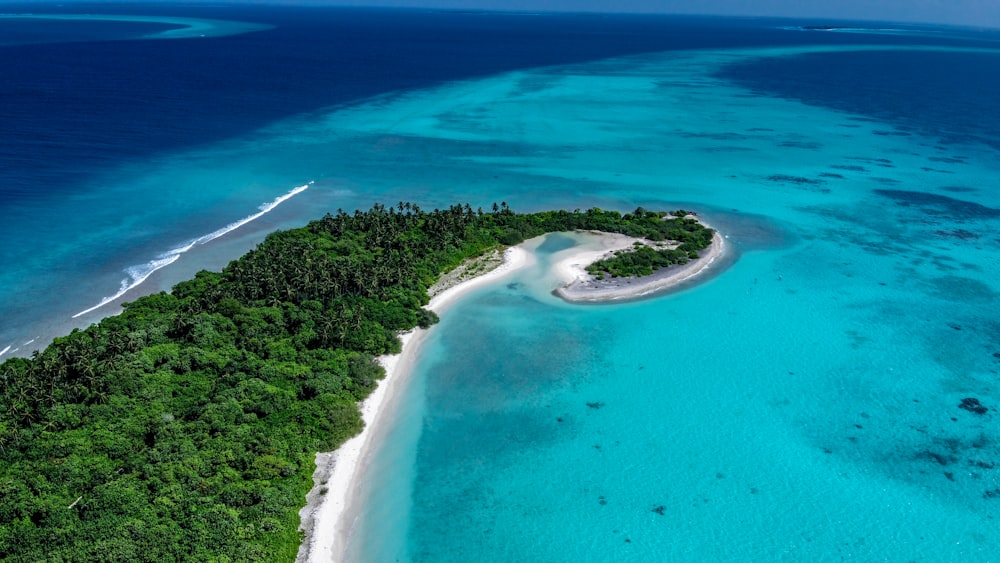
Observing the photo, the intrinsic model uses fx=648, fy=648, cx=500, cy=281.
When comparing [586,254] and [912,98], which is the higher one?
[912,98]

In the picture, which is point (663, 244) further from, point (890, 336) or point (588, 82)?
point (588, 82)

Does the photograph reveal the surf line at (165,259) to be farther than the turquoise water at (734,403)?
Yes

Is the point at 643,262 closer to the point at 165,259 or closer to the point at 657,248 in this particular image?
the point at 657,248

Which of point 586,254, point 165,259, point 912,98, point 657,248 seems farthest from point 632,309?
point 912,98

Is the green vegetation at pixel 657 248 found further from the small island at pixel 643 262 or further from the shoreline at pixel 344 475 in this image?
the shoreline at pixel 344 475

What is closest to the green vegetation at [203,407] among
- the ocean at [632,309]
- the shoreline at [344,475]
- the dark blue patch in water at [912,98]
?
the shoreline at [344,475]
